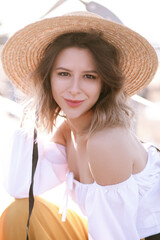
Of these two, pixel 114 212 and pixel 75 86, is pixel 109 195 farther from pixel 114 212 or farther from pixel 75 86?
pixel 75 86

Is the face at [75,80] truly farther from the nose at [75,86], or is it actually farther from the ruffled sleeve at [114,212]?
the ruffled sleeve at [114,212]

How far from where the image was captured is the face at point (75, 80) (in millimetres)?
1144

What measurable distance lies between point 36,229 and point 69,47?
0.81 meters

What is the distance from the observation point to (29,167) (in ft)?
4.59

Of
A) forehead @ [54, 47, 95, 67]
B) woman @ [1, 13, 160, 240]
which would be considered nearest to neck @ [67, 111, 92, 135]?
woman @ [1, 13, 160, 240]

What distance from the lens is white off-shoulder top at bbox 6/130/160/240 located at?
3.67 feet

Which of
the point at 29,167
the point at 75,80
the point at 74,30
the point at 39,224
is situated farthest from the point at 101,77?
the point at 39,224

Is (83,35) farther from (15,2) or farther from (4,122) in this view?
(4,122)

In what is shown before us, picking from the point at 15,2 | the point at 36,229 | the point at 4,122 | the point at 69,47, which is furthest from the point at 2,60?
the point at 4,122

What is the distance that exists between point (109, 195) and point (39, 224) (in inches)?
15.4

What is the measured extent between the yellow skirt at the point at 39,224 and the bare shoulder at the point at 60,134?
33cm

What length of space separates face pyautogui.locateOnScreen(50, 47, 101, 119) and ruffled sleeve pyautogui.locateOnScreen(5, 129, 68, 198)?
34 cm

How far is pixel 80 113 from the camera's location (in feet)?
3.98

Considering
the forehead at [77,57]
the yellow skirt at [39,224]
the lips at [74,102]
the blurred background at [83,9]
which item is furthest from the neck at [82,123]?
the blurred background at [83,9]
